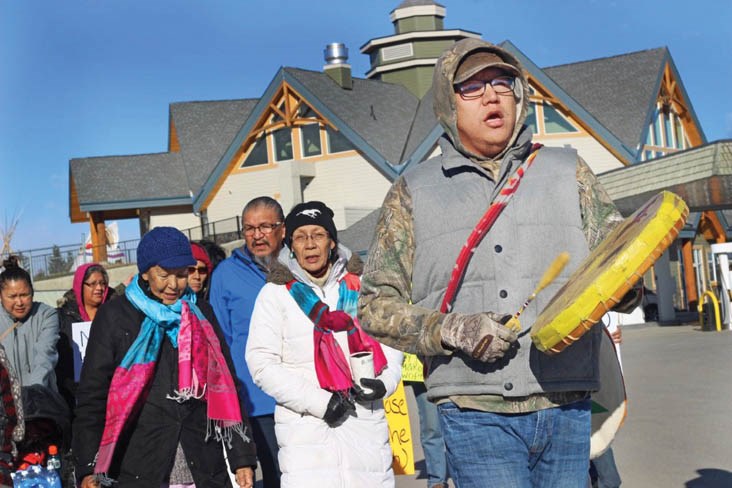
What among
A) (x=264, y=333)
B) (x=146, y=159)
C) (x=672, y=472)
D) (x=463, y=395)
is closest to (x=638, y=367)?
(x=672, y=472)

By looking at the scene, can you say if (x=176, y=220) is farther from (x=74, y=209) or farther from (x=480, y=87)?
(x=480, y=87)

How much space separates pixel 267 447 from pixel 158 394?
1.22m

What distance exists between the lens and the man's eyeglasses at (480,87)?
372 cm

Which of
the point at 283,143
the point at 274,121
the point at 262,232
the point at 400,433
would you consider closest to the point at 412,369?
the point at 400,433

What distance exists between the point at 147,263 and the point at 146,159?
3615cm

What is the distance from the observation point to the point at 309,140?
35.2m

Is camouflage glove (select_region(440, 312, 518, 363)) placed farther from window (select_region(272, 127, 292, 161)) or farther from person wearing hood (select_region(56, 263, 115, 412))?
window (select_region(272, 127, 292, 161))

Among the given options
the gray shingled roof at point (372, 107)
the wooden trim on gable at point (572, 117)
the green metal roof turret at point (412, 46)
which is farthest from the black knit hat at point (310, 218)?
the green metal roof turret at point (412, 46)

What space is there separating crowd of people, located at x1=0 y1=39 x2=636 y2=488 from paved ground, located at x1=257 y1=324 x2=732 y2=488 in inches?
66.3

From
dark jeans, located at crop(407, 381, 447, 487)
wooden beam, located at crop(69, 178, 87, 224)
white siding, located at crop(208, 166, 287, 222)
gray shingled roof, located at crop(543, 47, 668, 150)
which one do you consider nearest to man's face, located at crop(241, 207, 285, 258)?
dark jeans, located at crop(407, 381, 447, 487)

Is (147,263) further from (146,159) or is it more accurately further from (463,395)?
(146,159)

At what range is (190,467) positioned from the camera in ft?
18.0

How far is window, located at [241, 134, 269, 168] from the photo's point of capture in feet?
117

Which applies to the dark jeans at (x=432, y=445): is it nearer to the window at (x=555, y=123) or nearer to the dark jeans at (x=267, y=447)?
the dark jeans at (x=267, y=447)
